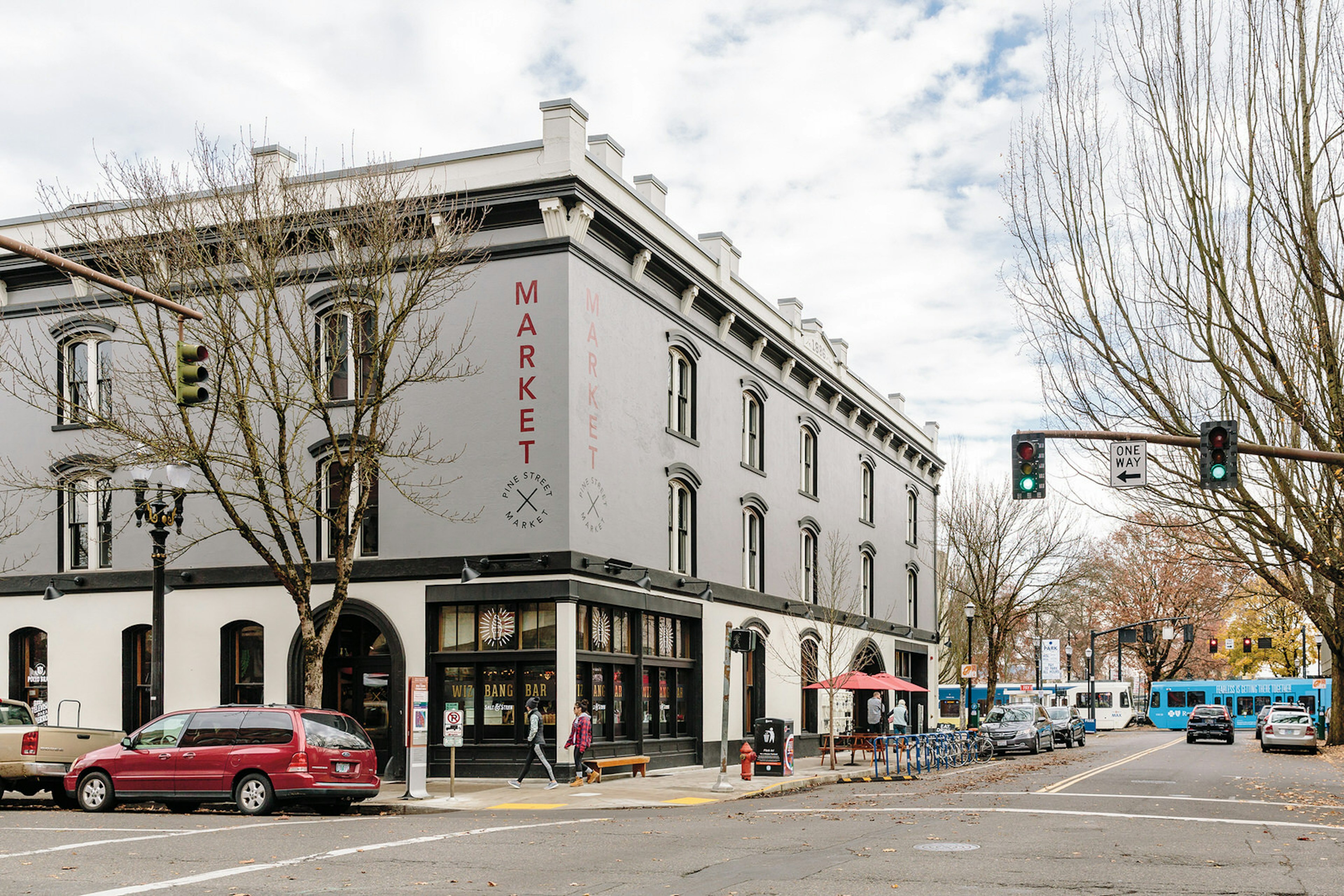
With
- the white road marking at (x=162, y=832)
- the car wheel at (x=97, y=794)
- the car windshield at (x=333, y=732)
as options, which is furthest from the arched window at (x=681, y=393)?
the car wheel at (x=97, y=794)

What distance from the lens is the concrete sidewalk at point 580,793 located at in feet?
66.1

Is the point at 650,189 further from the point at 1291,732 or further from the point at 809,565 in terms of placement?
the point at 1291,732

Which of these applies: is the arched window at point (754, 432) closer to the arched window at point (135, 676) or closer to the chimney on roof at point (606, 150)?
the chimney on roof at point (606, 150)

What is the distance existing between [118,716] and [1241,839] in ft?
73.2

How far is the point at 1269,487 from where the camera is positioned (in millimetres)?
26875

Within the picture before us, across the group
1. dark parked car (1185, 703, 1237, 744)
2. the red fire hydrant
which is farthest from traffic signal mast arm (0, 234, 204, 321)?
dark parked car (1185, 703, 1237, 744)

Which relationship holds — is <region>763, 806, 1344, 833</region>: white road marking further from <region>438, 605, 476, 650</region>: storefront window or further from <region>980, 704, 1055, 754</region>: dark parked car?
<region>980, 704, 1055, 754</region>: dark parked car

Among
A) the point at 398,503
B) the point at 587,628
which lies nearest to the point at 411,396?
the point at 398,503

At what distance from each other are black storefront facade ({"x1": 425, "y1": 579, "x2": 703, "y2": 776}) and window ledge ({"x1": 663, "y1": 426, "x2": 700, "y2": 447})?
13.8ft

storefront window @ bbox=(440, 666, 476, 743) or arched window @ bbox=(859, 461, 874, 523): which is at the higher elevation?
arched window @ bbox=(859, 461, 874, 523)

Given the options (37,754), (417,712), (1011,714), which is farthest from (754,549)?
(37,754)

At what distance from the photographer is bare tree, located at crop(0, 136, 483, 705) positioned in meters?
22.3

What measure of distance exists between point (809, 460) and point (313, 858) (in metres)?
27.9

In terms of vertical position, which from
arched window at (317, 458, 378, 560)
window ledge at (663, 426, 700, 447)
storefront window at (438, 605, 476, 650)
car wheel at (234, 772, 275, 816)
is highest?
window ledge at (663, 426, 700, 447)
